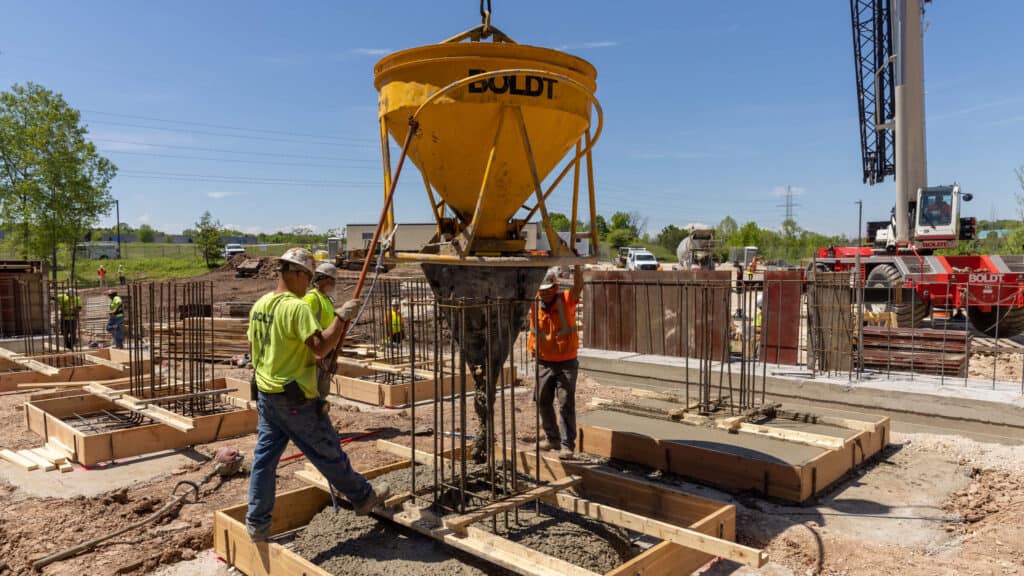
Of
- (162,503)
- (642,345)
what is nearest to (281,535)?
(162,503)

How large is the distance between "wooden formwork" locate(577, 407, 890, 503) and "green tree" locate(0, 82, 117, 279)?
25988 millimetres

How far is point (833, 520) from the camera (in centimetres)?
537

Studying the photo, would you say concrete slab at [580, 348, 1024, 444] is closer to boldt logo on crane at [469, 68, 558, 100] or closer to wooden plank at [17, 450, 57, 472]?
boldt logo on crane at [469, 68, 558, 100]

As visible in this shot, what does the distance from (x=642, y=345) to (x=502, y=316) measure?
7.90 metres

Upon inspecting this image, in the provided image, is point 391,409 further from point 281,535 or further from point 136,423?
point 281,535

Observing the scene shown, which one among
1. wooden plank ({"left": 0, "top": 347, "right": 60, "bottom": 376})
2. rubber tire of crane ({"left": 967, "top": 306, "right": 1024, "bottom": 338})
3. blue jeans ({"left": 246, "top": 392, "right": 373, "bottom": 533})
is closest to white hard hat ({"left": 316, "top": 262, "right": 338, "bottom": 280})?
blue jeans ({"left": 246, "top": 392, "right": 373, "bottom": 533})

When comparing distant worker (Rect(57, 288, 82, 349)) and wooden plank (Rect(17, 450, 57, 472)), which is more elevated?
distant worker (Rect(57, 288, 82, 349))

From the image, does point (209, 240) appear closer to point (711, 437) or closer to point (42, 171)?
point (42, 171)

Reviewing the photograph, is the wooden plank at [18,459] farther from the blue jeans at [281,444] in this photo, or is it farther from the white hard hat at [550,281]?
the white hard hat at [550,281]

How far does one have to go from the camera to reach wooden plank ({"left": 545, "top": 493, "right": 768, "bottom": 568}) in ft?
11.7

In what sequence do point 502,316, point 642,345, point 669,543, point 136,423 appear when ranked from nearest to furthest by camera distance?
point 669,543 < point 502,316 < point 136,423 < point 642,345

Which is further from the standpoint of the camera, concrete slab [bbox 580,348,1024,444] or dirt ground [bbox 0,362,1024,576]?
concrete slab [bbox 580,348,1024,444]

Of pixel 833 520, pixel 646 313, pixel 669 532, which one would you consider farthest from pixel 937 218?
pixel 669 532

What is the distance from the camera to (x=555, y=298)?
6547 millimetres
